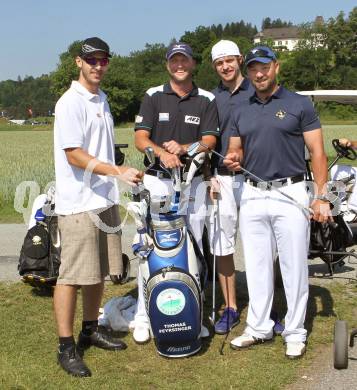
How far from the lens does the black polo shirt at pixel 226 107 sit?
200 inches

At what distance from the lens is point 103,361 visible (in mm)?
4562

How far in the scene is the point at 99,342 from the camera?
4.79m

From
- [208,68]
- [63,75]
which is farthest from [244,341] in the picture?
[63,75]

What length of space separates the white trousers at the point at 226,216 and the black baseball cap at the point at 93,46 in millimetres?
1445

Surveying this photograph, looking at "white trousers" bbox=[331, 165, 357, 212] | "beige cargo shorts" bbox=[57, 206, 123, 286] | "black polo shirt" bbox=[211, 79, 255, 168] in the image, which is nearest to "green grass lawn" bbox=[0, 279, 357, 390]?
"beige cargo shorts" bbox=[57, 206, 123, 286]

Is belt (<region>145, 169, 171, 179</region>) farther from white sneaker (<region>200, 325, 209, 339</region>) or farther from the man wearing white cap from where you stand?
white sneaker (<region>200, 325, 209, 339</region>)

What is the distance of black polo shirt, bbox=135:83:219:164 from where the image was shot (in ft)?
16.2

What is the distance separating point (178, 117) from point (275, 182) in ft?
3.23

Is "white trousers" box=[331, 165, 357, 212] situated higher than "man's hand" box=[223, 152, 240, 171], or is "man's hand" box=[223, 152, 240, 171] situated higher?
"man's hand" box=[223, 152, 240, 171]

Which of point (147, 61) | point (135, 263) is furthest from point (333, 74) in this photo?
point (135, 263)

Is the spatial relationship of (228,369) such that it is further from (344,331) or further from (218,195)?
(218,195)

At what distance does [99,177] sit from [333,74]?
318 feet

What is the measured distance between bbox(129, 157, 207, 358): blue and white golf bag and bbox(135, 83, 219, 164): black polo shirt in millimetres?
451

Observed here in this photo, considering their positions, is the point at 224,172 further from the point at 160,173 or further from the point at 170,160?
the point at 170,160
